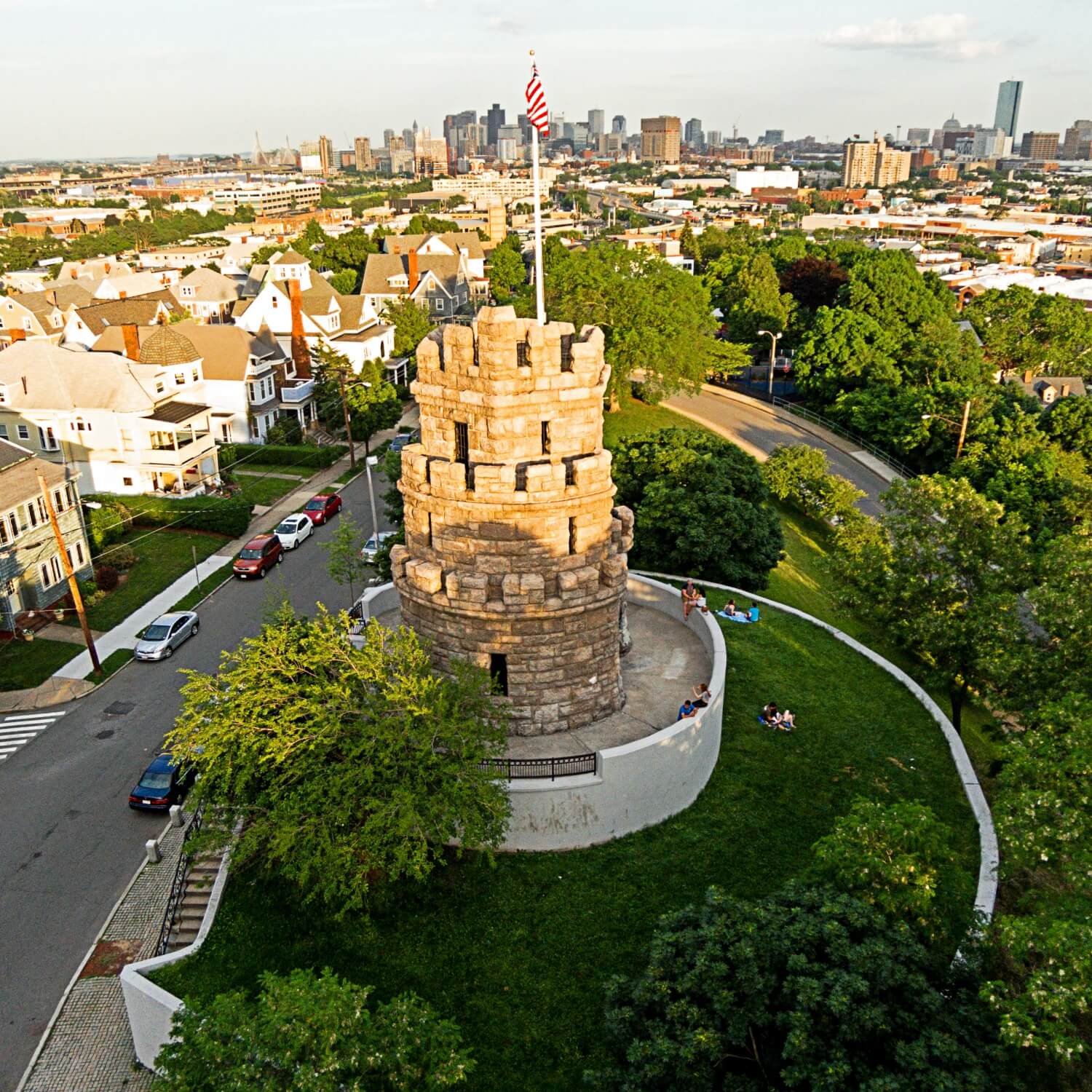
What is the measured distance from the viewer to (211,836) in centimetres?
2034

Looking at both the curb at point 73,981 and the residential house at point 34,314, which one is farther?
the residential house at point 34,314

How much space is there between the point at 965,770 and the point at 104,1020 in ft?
78.7

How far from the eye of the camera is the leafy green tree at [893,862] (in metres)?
16.8

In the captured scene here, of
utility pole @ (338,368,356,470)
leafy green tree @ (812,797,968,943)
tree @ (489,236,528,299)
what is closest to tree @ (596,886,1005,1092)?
leafy green tree @ (812,797,968,943)

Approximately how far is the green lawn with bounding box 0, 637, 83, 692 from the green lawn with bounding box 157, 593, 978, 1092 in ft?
58.9

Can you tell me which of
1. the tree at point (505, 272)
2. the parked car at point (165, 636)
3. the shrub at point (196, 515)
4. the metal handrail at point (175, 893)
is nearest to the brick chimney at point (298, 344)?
the shrub at point (196, 515)

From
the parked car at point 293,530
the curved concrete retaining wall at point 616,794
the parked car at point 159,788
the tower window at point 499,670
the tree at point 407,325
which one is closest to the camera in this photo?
the curved concrete retaining wall at point 616,794

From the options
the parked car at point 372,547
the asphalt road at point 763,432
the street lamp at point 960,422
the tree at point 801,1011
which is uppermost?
the tree at point 801,1011

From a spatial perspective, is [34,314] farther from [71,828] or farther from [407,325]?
[71,828]

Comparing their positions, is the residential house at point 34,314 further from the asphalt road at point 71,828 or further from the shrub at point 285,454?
the asphalt road at point 71,828

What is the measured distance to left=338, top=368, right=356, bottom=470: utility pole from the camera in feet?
197

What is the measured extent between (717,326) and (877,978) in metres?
69.6

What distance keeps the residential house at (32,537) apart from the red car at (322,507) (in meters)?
12.4

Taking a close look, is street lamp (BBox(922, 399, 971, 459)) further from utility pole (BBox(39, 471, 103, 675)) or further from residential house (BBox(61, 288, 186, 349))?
residential house (BBox(61, 288, 186, 349))
